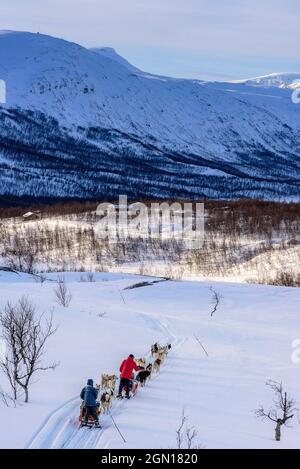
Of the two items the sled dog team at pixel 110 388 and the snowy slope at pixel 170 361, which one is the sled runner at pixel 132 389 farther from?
the snowy slope at pixel 170 361

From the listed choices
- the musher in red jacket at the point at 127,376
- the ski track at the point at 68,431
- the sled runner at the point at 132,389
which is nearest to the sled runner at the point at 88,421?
the ski track at the point at 68,431

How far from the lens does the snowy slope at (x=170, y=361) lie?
14.5 m

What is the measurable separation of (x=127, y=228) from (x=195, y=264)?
18638 mm

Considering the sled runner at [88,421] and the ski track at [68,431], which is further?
the sled runner at [88,421]

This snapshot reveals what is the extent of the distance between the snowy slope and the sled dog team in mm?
318

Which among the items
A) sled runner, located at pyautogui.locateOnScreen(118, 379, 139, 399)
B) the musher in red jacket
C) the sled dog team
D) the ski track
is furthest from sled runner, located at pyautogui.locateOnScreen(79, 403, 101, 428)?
sled runner, located at pyautogui.locateOnScreen(118, 379, 139, 399)

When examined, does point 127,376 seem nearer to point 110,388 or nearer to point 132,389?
point 110,388

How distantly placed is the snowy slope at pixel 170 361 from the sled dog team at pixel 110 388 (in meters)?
0.32

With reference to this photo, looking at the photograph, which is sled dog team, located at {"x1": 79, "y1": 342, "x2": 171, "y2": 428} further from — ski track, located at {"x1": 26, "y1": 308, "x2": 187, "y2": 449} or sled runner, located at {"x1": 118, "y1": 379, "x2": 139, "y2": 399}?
ski track, located at {"x1": 26, "y1": 308, "x2": 187, "y2": 449}

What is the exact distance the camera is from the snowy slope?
14469 millimetres

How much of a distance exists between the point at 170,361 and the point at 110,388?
5492mm

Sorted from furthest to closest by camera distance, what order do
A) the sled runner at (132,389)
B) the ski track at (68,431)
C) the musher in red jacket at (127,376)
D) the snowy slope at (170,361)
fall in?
the sled runner at (132,389)
the musher in red jacket at (127,376)
the snowy slope at (170,361)
the ski track at (68,431)

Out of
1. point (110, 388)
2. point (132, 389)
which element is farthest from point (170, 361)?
point (110, 388)
